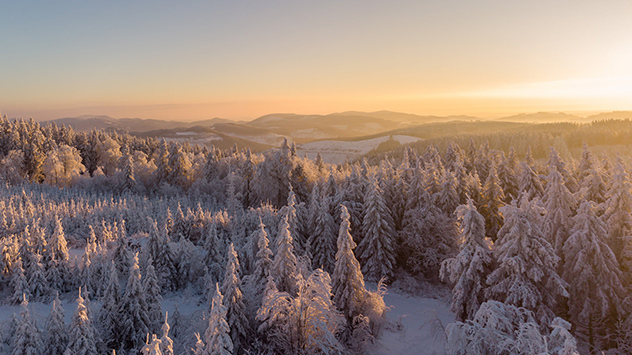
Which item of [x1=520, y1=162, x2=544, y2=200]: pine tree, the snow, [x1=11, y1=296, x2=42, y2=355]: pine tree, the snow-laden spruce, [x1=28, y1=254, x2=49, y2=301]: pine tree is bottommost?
the snow

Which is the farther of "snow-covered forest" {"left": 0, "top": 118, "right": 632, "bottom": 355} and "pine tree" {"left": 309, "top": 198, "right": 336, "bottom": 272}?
"pine tree" {"left": 309, "top": 198, "right": 336, "bottom": 272}

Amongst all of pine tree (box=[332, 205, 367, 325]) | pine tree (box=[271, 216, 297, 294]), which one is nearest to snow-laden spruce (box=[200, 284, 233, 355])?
pine tree (box=[271, 216, 297, 294])

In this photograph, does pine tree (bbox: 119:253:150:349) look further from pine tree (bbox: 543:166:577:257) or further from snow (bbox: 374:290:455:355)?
pine tree (bbox: 543:166:577:257)

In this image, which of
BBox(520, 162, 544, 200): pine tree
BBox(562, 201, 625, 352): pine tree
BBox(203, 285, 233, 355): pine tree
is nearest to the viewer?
BBox(203, 285, 233, 355): pine tree

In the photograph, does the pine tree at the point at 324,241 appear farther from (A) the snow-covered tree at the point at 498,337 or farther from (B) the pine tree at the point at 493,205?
(A) the snow-covered tree at the point at 498,337

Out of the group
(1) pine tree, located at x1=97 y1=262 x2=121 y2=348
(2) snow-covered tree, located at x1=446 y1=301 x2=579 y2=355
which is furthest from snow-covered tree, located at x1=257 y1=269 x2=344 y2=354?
(1) pine tree, located at x1=97 y1=262 x2=121 y2=348

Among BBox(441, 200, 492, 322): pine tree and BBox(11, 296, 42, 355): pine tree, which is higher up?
BBox(441, 200, 492, 322): pine tree

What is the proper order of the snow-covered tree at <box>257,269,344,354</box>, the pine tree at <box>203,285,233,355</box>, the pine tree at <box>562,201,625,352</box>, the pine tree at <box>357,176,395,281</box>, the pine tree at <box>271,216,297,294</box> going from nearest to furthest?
the pine tree at <box>203,285,233,355</box>, the snow-covered tree at <box>257,269,344,354</box>, the pine tree at <box>271,216,297,294</box>, the pine tree at <box>562,201,625,352</box>, the pine tree at <box>357,176,395,281</box>

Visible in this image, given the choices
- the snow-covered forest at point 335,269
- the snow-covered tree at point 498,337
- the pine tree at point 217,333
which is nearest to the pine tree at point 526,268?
the snow-covered forest at point 335,269
